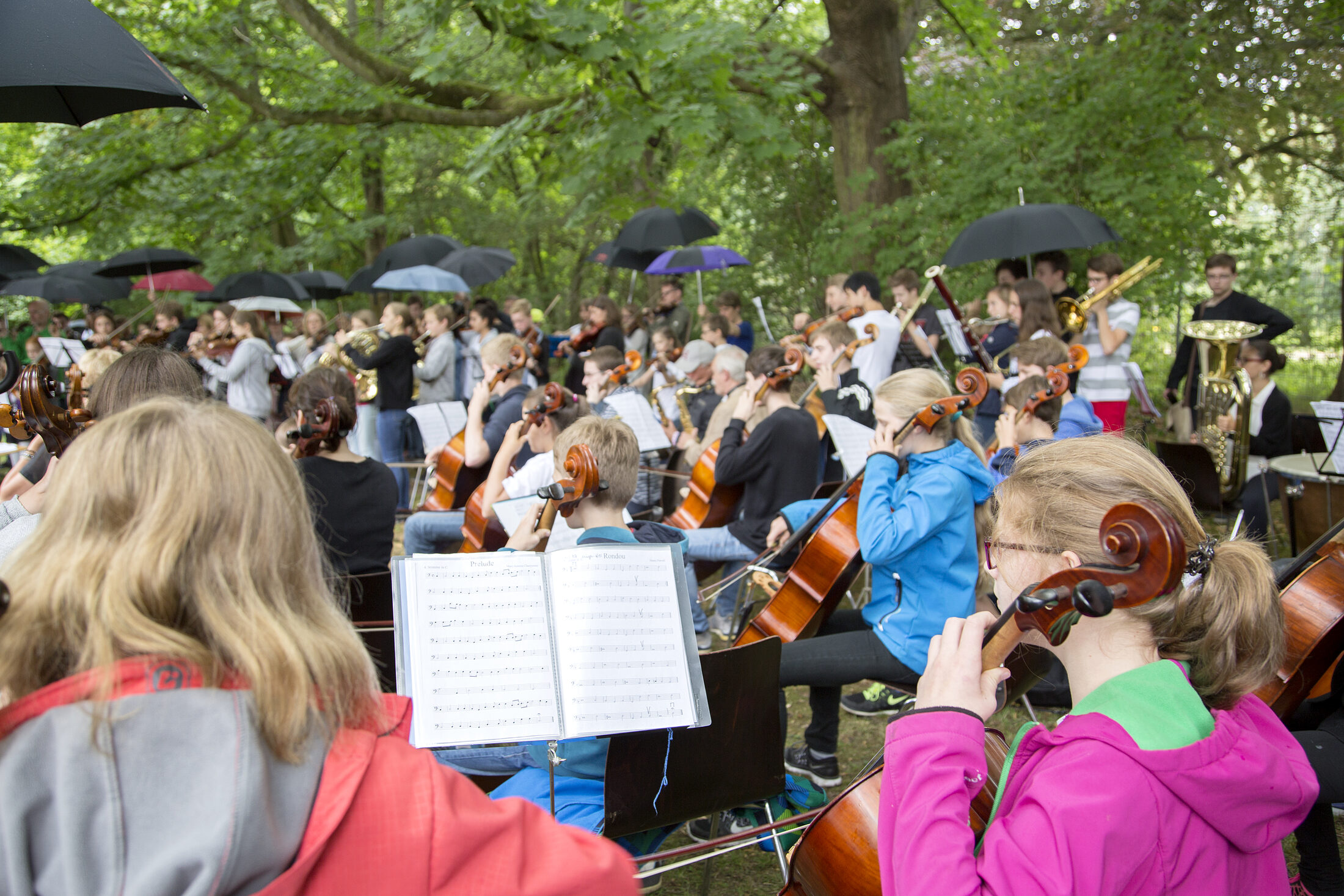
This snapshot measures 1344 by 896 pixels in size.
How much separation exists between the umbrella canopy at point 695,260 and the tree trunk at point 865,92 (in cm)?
120

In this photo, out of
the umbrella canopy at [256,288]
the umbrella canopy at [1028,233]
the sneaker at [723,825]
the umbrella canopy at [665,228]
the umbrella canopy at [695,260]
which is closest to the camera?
the sneaker at [723,825]

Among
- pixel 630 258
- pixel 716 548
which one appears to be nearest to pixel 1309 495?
pixel 716 548

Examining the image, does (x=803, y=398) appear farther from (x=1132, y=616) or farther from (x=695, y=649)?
(x=1132, y=616)

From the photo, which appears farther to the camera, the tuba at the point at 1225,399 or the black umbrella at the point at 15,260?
the black umbrella at the point at 15,260

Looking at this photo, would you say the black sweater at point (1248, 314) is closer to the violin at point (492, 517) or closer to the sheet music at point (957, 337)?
the sheet music at point (957, 337)

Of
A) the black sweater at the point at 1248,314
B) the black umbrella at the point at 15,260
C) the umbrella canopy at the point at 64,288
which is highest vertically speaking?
the black umbrella at the point at 15,260

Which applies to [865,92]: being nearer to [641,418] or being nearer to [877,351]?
[877,351]

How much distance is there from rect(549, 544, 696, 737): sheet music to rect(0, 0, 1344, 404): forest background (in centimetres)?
509

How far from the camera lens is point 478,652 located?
1834 mm

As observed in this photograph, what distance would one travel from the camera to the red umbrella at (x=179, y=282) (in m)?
12.0

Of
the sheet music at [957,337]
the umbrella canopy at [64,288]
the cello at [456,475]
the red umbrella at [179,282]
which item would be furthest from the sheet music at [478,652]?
the red umbrella at [179,282]

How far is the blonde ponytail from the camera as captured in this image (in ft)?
4.82

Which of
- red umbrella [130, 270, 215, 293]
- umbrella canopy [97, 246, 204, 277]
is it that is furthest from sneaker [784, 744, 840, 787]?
red umbrella [130, 270, 215, 293]

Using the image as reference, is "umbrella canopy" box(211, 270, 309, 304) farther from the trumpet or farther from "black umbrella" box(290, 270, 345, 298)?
the trumpet
